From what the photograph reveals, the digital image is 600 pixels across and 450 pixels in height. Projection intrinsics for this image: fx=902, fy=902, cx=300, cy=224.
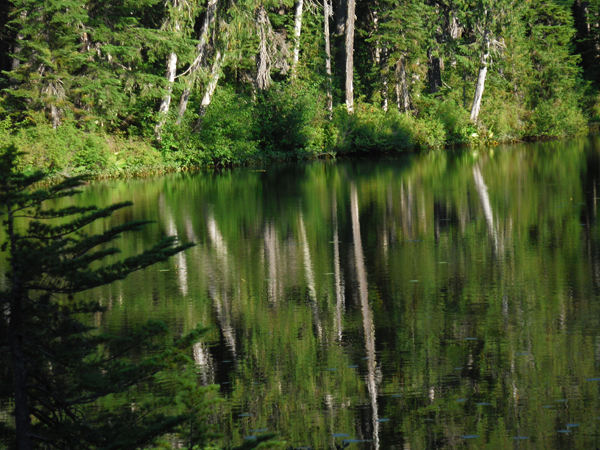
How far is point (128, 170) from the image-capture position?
36.5 m

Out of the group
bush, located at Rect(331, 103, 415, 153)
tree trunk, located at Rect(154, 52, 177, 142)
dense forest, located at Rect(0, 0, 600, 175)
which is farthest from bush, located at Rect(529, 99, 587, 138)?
tree trunk, located at Rect(154, 52, 177, 142)

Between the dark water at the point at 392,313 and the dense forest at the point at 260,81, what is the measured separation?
15517 mm

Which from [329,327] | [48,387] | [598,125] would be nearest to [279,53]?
[598,125]

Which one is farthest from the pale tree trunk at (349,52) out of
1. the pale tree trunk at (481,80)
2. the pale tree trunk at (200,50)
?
the pale tree trunk at (200,50)

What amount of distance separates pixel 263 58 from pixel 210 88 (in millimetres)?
3801

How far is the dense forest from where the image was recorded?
115 feet

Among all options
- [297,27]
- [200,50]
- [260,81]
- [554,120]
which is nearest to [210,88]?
[200,50]

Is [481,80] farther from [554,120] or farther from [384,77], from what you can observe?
[554,120]

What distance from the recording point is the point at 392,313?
32.1 ft

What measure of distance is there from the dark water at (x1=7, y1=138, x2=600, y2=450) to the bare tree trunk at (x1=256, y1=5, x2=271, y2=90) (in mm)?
23195

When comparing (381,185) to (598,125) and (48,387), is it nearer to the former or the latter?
(48,387)

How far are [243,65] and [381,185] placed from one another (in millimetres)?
21045

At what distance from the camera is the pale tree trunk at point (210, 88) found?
41.0 meters

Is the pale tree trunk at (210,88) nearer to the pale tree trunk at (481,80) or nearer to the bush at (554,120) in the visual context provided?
the pale tree trunk at (481,80)
